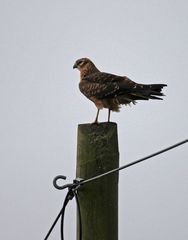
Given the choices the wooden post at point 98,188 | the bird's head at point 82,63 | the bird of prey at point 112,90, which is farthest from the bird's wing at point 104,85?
the wooden post at point 98,188

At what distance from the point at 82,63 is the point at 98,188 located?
3.43m

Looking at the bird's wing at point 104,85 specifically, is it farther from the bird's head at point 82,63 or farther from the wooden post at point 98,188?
the wooden post at point 98,188

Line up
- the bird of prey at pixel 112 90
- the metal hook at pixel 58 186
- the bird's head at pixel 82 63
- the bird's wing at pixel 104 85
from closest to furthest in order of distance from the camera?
the metal hook at pixel 58 186 → the bird of prey at pixel 112 90 → the bird's wing at pixel 104 85 → the bird's head at pixel 82 63

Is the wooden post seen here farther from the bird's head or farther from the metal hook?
the bird's head

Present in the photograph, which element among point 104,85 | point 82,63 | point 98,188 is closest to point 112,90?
point 104,85

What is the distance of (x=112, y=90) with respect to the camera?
17.8ft

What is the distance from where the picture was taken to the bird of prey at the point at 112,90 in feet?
16.2

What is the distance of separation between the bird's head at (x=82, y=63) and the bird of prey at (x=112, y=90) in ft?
0.83

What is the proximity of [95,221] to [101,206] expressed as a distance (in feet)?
0.34

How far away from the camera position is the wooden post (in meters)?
3.22

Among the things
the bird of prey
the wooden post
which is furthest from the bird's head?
the wooden post

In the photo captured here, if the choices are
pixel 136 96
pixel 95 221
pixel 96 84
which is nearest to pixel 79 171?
pixel 95 221

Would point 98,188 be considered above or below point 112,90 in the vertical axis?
below

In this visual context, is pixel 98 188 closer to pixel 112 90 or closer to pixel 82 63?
pixel 112 90
